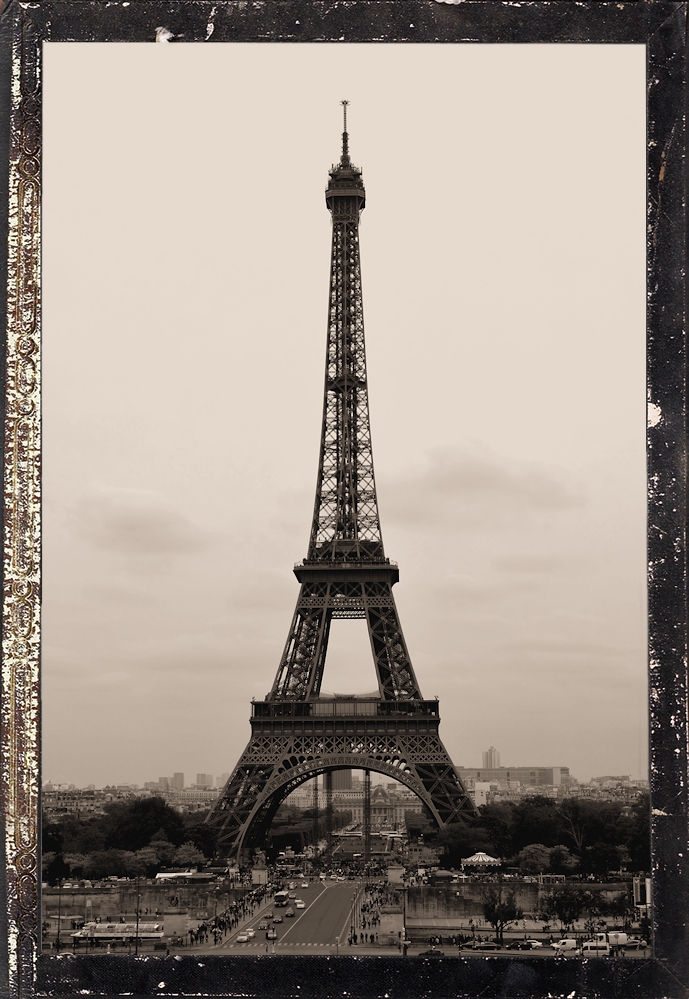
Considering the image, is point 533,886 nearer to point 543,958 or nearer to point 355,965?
point 543,958

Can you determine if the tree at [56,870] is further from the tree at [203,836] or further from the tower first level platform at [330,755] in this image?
the tower first level platform at [330,755]

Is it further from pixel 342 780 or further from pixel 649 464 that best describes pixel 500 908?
pixel 342 780

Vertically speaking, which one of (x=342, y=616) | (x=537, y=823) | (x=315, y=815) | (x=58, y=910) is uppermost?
(x=342, y=616)

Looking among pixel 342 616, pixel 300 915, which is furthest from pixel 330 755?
pixel 300 915

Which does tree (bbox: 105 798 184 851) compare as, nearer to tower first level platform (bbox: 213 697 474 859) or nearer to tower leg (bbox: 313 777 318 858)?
tower first level platform (bbox: 213 697 474 859)

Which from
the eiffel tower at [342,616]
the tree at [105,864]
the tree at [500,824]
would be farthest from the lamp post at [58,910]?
the tree at [500,824]

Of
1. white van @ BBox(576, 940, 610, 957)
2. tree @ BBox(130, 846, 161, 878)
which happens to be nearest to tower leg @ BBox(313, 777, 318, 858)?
tree @ BBox(130, 846, 161, 878)
